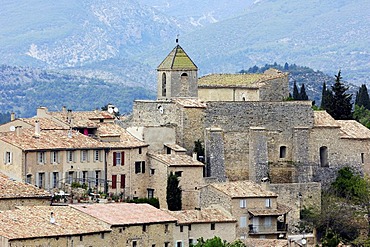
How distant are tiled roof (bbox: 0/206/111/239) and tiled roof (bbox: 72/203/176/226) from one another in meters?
0.64

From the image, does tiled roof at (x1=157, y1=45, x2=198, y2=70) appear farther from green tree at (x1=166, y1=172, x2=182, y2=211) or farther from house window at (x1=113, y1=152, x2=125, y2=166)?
green tree at (x1=166, y1=172, x2=182, y2=211)

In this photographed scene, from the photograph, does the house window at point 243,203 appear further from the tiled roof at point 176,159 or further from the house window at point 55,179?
the house window at point 55,179

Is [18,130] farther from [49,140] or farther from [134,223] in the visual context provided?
[134,223]

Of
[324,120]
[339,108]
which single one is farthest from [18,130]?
[339,108]

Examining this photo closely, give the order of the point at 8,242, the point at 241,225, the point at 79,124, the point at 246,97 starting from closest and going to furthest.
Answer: the point at 8,242 < the point at 241,225 < the point at 79,124 < the point at 246,97

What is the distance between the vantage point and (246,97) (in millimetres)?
96250

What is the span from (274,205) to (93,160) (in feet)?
31.0

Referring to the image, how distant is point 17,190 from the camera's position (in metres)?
77.9

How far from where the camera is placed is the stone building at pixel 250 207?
82562 millimetres

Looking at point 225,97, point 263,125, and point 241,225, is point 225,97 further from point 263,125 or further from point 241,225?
point 241,225

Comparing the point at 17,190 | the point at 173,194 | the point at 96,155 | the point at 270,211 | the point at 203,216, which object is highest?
the point at 96,155

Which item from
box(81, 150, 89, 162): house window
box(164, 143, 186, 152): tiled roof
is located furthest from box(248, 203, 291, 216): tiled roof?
box(81, 150, 89, 162): house window

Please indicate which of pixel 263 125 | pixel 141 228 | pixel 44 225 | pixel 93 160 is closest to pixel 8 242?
pixel 44 225

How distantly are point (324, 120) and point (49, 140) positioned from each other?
17.3 metres
